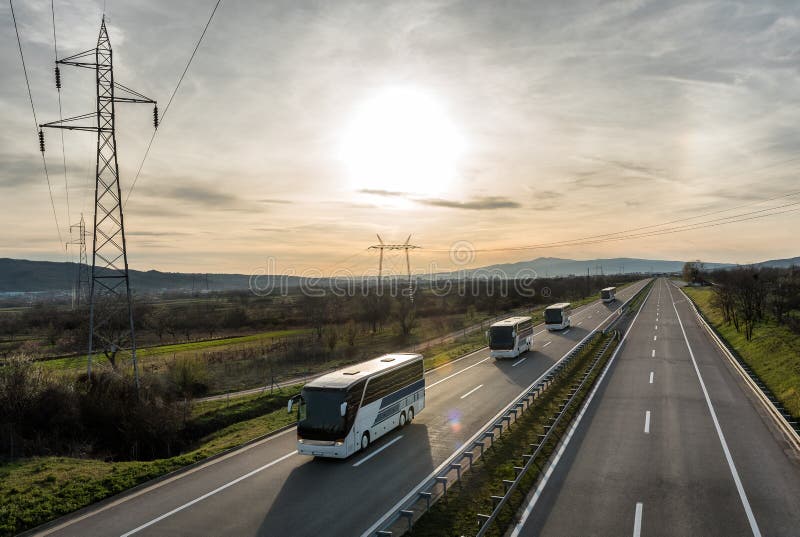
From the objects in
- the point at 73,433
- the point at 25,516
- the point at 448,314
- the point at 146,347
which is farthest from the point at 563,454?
the point at 448,314

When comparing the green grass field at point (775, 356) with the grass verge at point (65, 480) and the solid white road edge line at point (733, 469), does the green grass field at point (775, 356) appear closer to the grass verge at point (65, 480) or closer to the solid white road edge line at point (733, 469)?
the solid white road edge line at point (733, 469)

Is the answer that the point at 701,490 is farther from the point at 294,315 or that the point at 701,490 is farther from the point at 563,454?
the point at 294,315

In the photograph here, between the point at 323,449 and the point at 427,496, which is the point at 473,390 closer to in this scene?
the point at 323,449

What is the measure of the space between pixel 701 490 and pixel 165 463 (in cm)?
1841

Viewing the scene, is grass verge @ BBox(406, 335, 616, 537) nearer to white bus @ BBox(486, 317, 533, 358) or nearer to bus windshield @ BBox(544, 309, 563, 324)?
white bus @ BBox(486, 317, 533, 358)

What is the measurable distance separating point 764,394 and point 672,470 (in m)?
13.6

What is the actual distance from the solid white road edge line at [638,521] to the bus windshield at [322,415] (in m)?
9.65

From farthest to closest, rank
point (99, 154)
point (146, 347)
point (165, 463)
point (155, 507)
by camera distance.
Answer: point (146, 347)
point (99, 154)
point (165, 463)
point (155, 507)

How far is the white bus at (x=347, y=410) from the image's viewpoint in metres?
17.7

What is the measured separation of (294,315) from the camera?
10388 centimetres

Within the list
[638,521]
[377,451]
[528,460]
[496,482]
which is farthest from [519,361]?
[638,521]

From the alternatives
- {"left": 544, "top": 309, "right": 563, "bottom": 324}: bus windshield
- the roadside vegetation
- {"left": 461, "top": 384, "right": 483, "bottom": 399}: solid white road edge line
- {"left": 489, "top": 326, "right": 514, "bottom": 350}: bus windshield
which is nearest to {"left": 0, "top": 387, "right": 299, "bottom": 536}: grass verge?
{"left": 461, "top": 384, "right": 483, "bottom": 399}: solid white road edge line

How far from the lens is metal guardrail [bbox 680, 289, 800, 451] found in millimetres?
19931

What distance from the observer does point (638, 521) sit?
12875 millimetres
